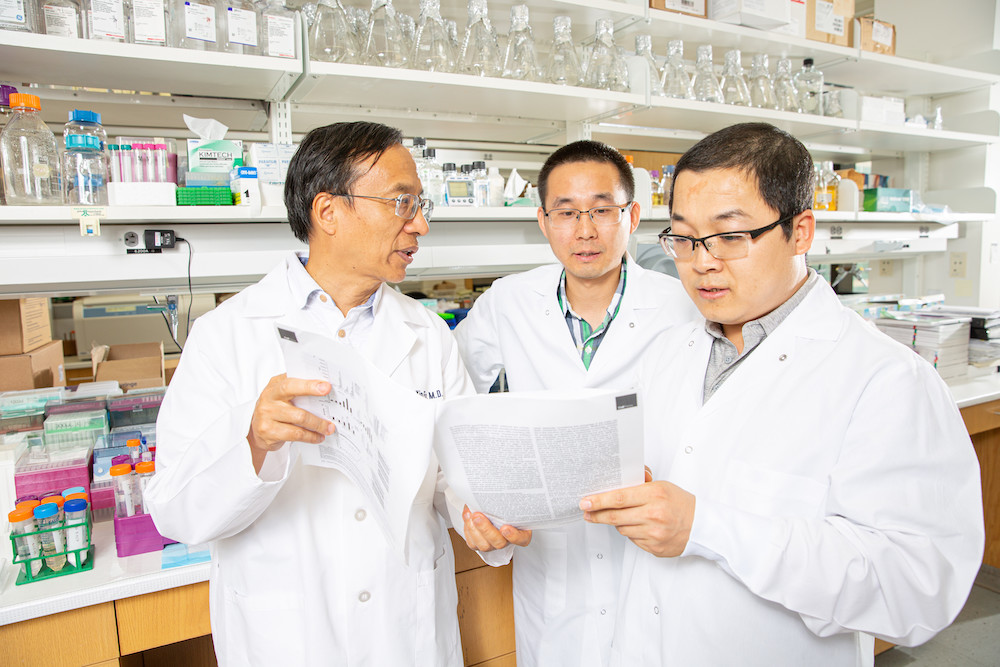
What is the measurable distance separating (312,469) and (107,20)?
1.24 meters

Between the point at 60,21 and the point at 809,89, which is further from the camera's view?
the point at 809,89

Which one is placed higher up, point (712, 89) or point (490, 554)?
point (712, 89)

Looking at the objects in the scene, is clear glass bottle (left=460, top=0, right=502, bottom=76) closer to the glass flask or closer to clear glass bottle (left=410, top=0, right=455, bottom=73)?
clear glass bottle (left=410, top=0, right=455, bottom=73)

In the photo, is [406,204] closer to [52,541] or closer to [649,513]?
[649,513]

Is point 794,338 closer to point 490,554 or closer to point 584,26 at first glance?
point 490,554

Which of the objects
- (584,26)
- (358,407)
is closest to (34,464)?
(358,407)

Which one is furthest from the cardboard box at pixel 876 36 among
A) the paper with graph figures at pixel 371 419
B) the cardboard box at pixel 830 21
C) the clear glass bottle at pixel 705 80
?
the paper with graph figures at pixel 371 419

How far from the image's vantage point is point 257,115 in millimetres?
2082

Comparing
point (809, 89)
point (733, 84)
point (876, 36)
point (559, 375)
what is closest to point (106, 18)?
point (559, 375)

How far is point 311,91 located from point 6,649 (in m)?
1.62

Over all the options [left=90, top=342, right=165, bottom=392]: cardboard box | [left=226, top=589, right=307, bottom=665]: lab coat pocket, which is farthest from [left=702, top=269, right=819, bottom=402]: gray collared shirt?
[left=90, top=342, right=165, bottom=392]: cardboard box

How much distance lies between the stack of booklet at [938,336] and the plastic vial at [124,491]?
3.01 metres

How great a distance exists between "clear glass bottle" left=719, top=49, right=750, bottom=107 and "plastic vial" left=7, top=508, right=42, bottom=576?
106 inches

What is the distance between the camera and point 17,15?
1454 mm
